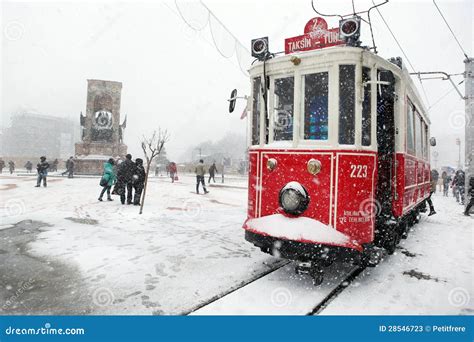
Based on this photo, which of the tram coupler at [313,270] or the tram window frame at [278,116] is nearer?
the tram coupler at [313,270]

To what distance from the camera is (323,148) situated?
414cm

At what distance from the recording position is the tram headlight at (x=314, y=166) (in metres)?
4.13

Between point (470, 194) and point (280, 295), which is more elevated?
point (470, 194)

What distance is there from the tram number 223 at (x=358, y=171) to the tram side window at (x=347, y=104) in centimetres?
33

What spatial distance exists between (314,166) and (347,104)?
956 mm

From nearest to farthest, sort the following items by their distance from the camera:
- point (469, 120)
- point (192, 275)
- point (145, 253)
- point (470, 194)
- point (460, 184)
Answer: point (192, 275)
point (145, 253)
point (470, 194)
point (469, 120)
point (460, 184)

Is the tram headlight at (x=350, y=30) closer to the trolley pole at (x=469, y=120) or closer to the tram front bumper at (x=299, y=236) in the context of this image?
the tram front bumper at (x=299, y=236)

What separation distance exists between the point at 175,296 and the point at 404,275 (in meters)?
3.41

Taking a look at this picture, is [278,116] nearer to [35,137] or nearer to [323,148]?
[323,148]

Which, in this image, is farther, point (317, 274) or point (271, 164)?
point (271, 164)

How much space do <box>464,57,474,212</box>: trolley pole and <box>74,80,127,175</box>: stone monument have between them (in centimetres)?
2880

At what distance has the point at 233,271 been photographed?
477 cm

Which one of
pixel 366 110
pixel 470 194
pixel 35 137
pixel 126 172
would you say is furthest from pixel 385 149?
pixel 35 137

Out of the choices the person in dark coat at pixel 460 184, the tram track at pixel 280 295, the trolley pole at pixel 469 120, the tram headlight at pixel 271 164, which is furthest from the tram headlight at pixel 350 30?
the person in dark coat at pixel 460 184
